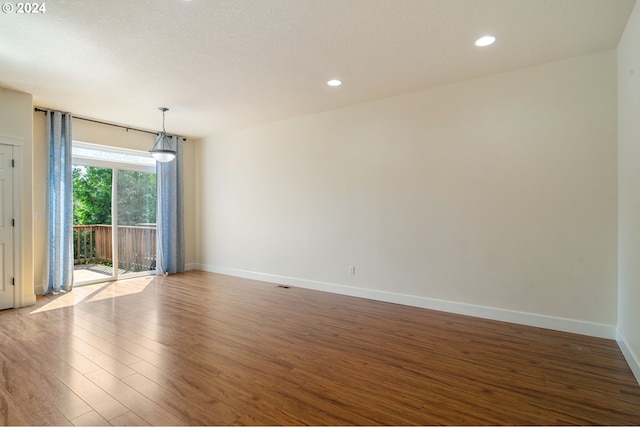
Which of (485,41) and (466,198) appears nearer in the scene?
(485,41)

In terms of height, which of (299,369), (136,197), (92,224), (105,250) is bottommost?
(299,369)

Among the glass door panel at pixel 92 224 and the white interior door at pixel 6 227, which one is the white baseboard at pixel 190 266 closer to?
the glass door panel at pixel 92 224

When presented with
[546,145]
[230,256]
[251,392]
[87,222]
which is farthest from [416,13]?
[87,222]

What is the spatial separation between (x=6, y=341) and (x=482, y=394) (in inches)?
169

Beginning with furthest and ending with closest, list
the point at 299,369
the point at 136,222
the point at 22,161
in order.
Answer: the point at 136,222 < the point at 22,161 < the point at 299,369

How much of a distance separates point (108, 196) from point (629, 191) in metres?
7.27

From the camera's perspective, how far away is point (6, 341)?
10.2 feet

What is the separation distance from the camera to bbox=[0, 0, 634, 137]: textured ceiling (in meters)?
2.53

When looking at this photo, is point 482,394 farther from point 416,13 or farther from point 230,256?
point 230,256

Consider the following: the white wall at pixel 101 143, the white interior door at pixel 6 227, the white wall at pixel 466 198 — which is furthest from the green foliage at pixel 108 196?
the white wall at pixel 466 198

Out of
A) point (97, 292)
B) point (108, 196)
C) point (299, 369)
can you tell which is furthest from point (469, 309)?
point (108, 196)

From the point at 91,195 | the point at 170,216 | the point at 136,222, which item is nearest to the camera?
the point at 91,195

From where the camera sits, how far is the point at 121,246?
6016mm

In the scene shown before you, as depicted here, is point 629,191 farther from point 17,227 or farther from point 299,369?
point 17,227
